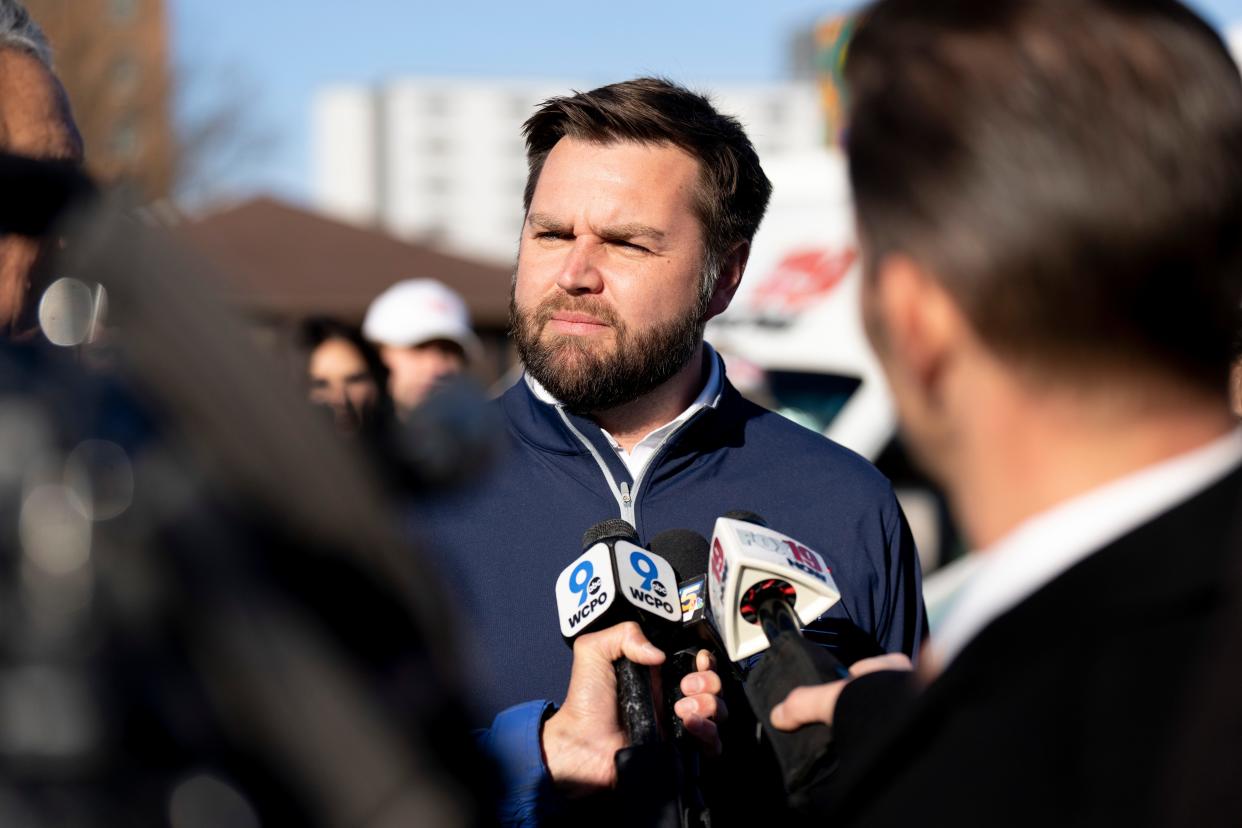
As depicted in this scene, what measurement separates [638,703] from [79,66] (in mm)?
26925

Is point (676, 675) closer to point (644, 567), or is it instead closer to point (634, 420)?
point (644, 567)

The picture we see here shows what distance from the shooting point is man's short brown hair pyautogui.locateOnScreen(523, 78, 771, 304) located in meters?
2.95

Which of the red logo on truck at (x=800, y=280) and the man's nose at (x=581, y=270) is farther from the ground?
the man's nose at (x=581, y=270)

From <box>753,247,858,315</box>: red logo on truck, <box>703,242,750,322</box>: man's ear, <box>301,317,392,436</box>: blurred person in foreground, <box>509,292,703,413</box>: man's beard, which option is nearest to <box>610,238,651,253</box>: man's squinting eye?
<box>509,292,703,413</box>: man's beard

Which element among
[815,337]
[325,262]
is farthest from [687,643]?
[325,262]

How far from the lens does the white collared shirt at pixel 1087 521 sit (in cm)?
126

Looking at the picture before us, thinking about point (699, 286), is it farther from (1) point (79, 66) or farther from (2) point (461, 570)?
(1) point (79, 66)

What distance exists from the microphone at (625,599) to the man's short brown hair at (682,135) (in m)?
0.92

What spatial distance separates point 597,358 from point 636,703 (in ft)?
3.05

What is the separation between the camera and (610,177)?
2896 mm

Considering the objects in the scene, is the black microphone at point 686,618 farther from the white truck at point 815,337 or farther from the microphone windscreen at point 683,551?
the white truck at point 815,337

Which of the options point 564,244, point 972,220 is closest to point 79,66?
→ point 564,244

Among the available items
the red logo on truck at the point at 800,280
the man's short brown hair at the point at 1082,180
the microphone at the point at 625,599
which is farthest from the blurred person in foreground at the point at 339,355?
the man's short brown hair at the point at 1082,180

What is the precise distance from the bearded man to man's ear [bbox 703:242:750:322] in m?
0.06
